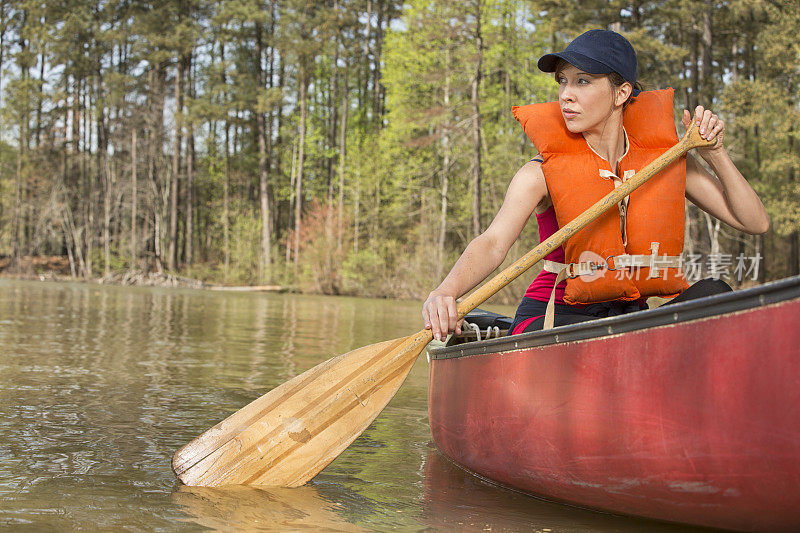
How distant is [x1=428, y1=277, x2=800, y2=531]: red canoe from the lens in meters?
1.81

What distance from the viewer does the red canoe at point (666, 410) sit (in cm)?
181

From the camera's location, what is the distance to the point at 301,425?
109 inches

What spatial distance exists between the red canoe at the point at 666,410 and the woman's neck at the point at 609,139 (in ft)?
2.49

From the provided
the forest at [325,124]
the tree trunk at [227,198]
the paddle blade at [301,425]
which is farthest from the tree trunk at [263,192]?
the paddle blade at [301,425]

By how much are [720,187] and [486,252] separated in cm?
85

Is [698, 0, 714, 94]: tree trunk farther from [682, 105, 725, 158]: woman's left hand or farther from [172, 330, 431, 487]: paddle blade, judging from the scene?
[172, 330, 431, 487]: paddle blade

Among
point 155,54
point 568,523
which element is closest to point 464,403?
point 568,523

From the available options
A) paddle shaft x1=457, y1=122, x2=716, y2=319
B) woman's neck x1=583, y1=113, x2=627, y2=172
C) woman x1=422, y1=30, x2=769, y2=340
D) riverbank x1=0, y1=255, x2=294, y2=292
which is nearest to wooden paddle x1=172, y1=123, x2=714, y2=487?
paddle shaft x1=457, y1=122, x2=716, y2=319

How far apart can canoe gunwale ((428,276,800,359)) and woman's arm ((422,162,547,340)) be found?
0.65ft

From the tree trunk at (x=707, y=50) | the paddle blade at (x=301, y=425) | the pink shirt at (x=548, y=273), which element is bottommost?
the paddle blade at (x=301, y=425)

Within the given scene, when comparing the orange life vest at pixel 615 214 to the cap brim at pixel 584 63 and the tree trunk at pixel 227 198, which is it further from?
the tree trunk at pixel 227 198

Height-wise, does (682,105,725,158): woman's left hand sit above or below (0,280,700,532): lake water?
above

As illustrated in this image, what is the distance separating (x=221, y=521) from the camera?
226 centimetres

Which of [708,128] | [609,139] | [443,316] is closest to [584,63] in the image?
[609,139]
